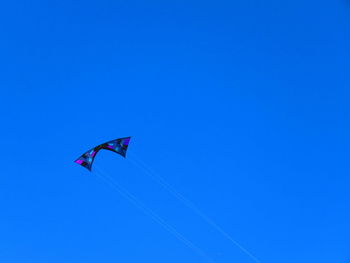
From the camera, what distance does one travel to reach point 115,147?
27.5ft

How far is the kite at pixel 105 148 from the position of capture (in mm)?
8320

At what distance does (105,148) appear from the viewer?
27.8ft

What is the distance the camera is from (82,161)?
8320mm

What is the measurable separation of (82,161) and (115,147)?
2.60 ft

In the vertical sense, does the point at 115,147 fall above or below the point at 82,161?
above

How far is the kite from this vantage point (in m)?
8.32
